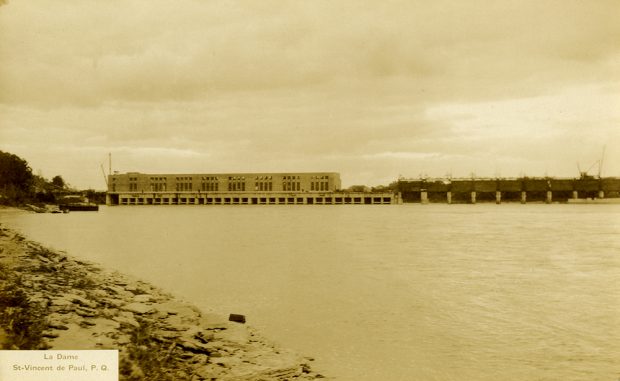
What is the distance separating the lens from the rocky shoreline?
25.6 feet

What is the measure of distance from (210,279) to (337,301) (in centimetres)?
558

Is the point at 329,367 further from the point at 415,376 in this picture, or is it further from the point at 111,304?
the point at 111,304

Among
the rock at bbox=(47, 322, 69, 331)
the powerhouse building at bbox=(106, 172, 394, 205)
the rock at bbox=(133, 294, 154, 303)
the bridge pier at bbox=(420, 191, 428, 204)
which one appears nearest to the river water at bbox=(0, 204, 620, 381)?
the rock at bbox=(133, 294, 154, 303)

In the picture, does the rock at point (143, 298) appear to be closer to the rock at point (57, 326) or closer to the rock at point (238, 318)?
the rock at point (238, 318)

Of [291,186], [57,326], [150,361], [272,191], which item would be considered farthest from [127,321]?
[291,186]

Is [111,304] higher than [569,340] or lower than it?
higher

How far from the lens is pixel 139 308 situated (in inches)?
439

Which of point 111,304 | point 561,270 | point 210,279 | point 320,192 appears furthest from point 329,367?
point 320,192

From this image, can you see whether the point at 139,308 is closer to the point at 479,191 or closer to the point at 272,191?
the point at 479,191

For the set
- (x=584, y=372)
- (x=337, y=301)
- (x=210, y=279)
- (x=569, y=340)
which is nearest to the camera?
(x=584, y=372)

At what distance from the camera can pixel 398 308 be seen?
13.4 metres
